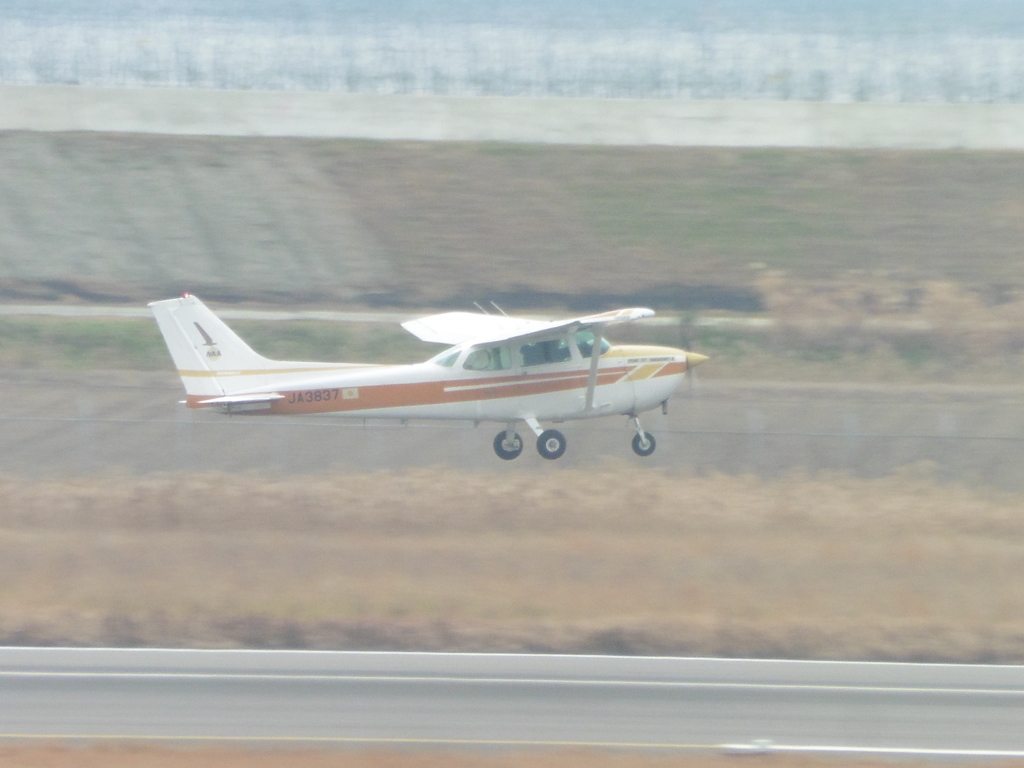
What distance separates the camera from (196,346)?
21.3m

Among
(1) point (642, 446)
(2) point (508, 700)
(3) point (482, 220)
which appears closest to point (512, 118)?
(3) point (482, 220)

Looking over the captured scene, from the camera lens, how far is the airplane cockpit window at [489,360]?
22422mm

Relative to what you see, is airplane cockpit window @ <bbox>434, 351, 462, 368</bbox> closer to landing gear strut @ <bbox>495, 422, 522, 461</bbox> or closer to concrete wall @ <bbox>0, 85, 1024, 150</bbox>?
landing gear strut @ <bbox>495, 422, 522, 461</bbox>

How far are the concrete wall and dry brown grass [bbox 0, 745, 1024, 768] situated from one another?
34.5 m

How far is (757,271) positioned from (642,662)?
77.6ft

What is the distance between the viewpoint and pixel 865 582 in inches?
755

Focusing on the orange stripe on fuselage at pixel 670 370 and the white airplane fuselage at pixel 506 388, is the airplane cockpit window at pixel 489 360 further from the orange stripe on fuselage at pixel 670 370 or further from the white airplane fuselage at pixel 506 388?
the orange stripe on fuselage at pixel 670 370

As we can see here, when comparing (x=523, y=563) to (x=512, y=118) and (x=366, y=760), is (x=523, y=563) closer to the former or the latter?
(x=366, y=760)

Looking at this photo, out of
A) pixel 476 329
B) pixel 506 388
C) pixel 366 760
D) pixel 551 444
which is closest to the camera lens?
pixel 366 760

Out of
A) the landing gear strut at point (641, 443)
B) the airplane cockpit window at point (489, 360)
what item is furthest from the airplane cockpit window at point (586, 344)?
the landing gear strut at point (641, 443)

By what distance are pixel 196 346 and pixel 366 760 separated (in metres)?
10.8

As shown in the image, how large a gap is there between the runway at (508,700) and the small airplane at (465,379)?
6.13 meters

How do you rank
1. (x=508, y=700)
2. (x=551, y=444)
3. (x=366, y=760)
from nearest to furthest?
(x=366, y=760)
(x=508, y=700)
(x=551, y=444)

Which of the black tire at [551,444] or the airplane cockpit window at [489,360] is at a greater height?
the airplane cockpit window at [489,360]
